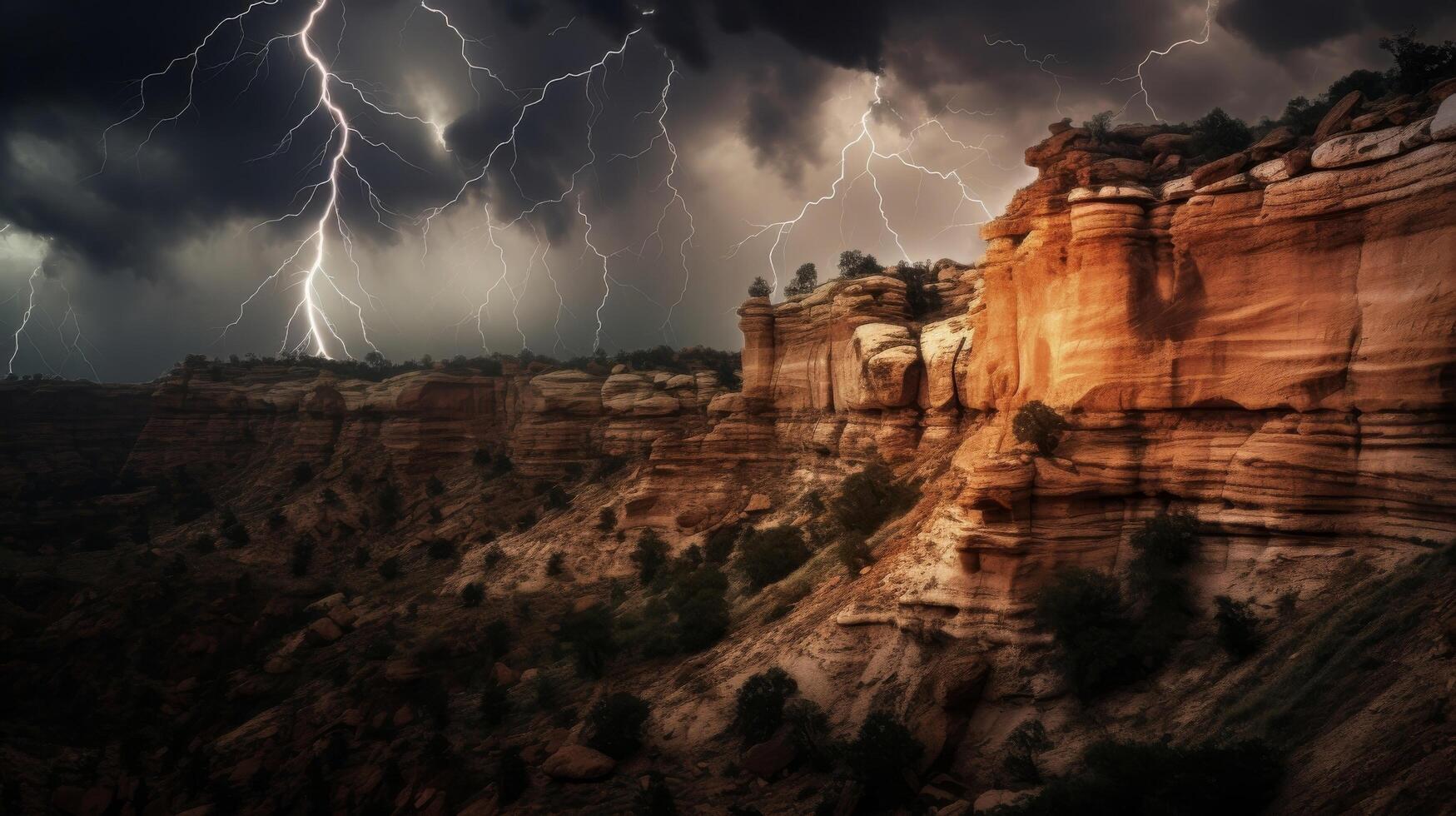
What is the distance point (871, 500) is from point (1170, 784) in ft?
53.4

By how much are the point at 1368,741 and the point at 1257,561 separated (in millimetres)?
6566

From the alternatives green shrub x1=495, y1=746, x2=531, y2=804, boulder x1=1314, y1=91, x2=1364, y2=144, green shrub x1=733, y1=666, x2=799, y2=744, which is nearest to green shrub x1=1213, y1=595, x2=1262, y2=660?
green shrub x1=733, y1=666, x2=799, y2=744

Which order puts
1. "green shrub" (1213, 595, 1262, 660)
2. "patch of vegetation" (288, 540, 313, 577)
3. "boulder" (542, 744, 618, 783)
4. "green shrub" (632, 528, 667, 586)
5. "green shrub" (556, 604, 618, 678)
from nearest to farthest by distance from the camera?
"green shrub" (1213, 595, 1262, 660), "boulder" (542, 744, 618, 783), "green shrub" (556, 604, 618, 678), "green shrub" (632, 528, 667, 586), "patch of vegetation" (288, 540, 313, 577)

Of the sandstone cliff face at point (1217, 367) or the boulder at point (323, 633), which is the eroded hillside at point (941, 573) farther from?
the boulder at point (323, 633)

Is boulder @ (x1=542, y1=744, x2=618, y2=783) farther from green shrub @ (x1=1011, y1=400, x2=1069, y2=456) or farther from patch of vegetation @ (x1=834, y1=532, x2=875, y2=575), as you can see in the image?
green shrub @ (x1=1011, y1=400, x2=1069, y2=456)

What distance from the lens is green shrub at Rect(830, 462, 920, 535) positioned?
24219 millimetres

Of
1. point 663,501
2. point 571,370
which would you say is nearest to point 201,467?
point 571,370

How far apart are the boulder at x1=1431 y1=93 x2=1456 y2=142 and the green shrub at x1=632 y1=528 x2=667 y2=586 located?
28.2 metres

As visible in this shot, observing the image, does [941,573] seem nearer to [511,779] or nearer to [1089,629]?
[1089,629]

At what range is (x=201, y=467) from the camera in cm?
5109

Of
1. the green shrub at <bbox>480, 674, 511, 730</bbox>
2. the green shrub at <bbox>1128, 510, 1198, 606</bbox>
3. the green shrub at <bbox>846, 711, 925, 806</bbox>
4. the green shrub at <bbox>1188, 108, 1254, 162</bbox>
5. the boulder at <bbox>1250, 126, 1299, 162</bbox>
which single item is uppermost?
the green shrub at <bbox>1188, 108, 1254, 162</bbox>

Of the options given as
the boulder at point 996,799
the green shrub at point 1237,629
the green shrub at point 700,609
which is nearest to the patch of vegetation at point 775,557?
the green shrub at point 700,609

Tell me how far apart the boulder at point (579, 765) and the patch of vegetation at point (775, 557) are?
32.5 ft

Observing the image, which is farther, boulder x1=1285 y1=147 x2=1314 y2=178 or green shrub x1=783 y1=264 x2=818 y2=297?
green shrub x1=783 y1=264 x2=818 y2=297
